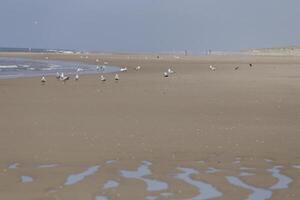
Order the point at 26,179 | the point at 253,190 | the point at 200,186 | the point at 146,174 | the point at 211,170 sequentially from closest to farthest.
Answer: the point at 253,190, the point at 200,186, the point at 26,179, the point at 146,174, the point at 211,170

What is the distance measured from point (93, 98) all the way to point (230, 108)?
17.0 ft

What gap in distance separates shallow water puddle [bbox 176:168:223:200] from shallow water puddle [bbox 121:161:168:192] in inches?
16.0

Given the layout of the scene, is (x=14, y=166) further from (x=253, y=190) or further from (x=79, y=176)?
(x=253, y=190)

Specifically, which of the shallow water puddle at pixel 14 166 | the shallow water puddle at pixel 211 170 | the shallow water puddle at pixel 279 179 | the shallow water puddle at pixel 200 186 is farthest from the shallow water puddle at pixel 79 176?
the shallow water puddle at pixel 279 179

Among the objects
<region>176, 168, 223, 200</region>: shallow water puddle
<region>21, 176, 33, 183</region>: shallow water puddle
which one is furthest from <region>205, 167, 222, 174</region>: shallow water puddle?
<region>21, 176, 33, 183</region>: shallow water puddle

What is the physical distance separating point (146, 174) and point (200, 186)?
111cm

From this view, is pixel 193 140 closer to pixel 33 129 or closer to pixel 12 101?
pixel 33 129

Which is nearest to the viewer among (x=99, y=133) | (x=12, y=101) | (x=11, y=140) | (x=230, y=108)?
(x=11, y=140)

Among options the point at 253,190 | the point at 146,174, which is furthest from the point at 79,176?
the point at 253,190

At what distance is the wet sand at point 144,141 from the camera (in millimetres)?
8227

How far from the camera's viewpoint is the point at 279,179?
28.9 feet

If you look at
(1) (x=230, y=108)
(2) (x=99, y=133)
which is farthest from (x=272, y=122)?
(2) (x=99, y=133)

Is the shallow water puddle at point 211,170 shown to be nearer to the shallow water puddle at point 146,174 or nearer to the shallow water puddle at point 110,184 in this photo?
the shallow water puddle at point 146,174

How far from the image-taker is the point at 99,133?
13.1m
